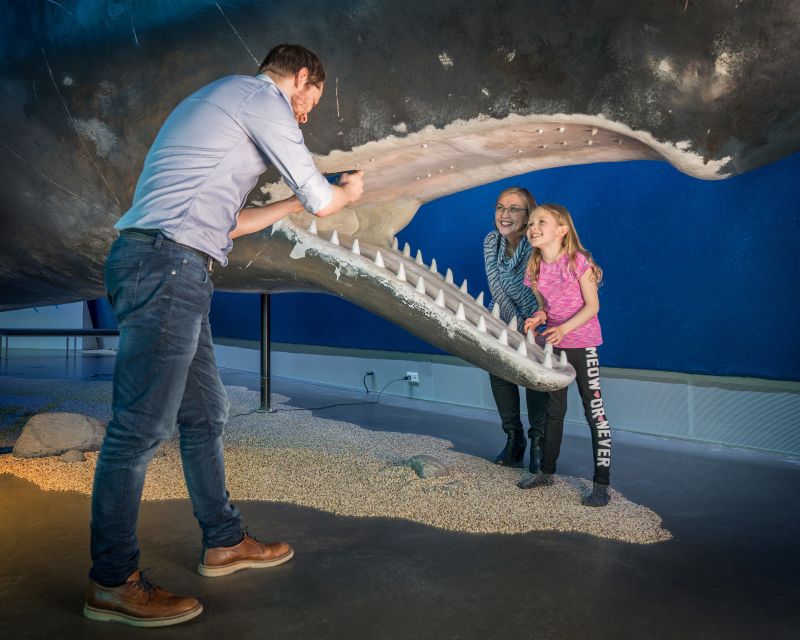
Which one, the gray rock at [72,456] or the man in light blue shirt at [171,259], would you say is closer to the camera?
the man in light blue shirt at [171,259]

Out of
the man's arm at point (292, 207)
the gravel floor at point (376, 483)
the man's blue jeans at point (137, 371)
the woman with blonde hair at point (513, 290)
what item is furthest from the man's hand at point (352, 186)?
the woman with blonde hair at point (513, 290)

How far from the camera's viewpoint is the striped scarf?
9.84 ft

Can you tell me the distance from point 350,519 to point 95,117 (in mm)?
1518

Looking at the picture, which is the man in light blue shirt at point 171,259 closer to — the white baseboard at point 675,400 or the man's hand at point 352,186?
the man's hand at point 352,186

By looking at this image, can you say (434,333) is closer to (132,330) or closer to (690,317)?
(132,330)

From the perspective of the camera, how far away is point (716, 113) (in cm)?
159

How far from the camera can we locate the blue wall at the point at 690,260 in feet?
10.7

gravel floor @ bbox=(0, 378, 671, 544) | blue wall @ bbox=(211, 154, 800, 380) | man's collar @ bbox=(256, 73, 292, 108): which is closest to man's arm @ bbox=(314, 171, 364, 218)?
man's collar @ bbox=(256, 73, 292, 108)

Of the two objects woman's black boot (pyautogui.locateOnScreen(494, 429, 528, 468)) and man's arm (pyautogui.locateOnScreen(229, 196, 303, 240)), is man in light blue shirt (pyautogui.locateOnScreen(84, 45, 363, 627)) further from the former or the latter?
woman's black boot (pyautogui.locateOnScreen(494, 429, 528, 468))

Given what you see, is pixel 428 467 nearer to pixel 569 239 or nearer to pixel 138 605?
pixel 569 239

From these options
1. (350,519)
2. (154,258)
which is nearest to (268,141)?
(154,258)

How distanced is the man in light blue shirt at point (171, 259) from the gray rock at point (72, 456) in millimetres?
1531

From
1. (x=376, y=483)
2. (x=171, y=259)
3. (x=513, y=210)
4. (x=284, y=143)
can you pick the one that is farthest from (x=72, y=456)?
(x=513, y=210)

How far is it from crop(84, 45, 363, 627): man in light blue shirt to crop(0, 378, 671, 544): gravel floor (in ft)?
2.82
